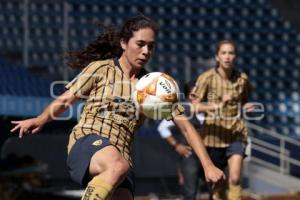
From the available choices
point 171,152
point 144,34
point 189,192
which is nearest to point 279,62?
point 171,152

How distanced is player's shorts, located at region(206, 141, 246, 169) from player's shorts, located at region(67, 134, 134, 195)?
312cm

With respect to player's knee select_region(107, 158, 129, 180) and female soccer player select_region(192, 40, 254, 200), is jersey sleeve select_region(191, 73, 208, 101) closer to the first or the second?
female soccer player select_region(192, 40, 254, 200)

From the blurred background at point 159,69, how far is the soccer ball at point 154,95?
624cm

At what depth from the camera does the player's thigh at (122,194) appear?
208 inches

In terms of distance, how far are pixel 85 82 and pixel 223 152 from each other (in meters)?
3.32

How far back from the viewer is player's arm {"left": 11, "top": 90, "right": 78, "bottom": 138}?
17.0 feet

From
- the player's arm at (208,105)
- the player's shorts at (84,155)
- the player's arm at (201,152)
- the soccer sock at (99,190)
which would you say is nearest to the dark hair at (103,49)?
the player's arm at (201,152)

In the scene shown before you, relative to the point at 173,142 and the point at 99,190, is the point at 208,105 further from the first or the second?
the point at 99,190

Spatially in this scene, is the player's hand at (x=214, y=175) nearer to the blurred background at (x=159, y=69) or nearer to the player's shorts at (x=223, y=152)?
the player's shorts at (x=223, y=152)

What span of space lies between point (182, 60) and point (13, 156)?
5.04m

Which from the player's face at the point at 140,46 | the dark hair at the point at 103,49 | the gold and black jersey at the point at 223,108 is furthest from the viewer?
the gold and black jersey at the point at 223,108

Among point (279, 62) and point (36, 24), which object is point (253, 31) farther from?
point (36, 24)

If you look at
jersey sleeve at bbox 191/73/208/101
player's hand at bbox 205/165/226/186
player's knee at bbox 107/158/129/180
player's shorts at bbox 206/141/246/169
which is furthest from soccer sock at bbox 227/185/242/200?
player's knee at bbox 107/158/129/180

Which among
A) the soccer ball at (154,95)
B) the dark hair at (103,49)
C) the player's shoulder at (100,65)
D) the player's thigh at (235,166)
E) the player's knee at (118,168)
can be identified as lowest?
the player's thigh at (235,166)
